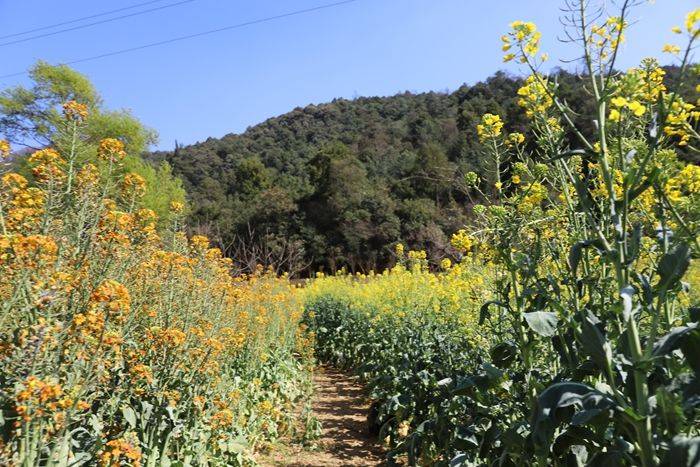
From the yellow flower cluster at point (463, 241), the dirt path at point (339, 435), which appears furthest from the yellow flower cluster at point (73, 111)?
the dirt path at point (339, 435)

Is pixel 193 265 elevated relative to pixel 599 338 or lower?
elevated

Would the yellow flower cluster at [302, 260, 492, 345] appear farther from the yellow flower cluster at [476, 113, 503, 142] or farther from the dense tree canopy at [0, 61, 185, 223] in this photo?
the dense tree canopy at [0, 61, 185, 223]

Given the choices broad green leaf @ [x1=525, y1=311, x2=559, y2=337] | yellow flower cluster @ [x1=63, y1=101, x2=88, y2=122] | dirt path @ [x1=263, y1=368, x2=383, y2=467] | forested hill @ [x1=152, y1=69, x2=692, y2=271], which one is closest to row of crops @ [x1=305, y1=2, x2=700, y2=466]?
broad green leaf @ [x1=525, y1=311, x2=559, y2=337]

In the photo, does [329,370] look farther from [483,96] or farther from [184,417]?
[483,96]

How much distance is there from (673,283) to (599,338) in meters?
0.29

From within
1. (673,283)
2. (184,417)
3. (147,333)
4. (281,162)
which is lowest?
(184,417)

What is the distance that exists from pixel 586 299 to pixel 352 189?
22.2 meters

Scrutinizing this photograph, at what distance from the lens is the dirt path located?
174 inches

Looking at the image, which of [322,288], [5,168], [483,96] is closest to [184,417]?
[5,168]

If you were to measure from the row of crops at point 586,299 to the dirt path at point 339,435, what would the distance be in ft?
2.81

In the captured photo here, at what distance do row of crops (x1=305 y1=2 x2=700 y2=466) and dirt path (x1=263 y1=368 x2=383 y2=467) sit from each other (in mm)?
856

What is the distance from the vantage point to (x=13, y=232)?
220 cm

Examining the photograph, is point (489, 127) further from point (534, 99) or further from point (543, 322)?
point (543, 322)

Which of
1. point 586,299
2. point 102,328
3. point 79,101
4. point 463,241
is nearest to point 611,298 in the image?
point 586,299
